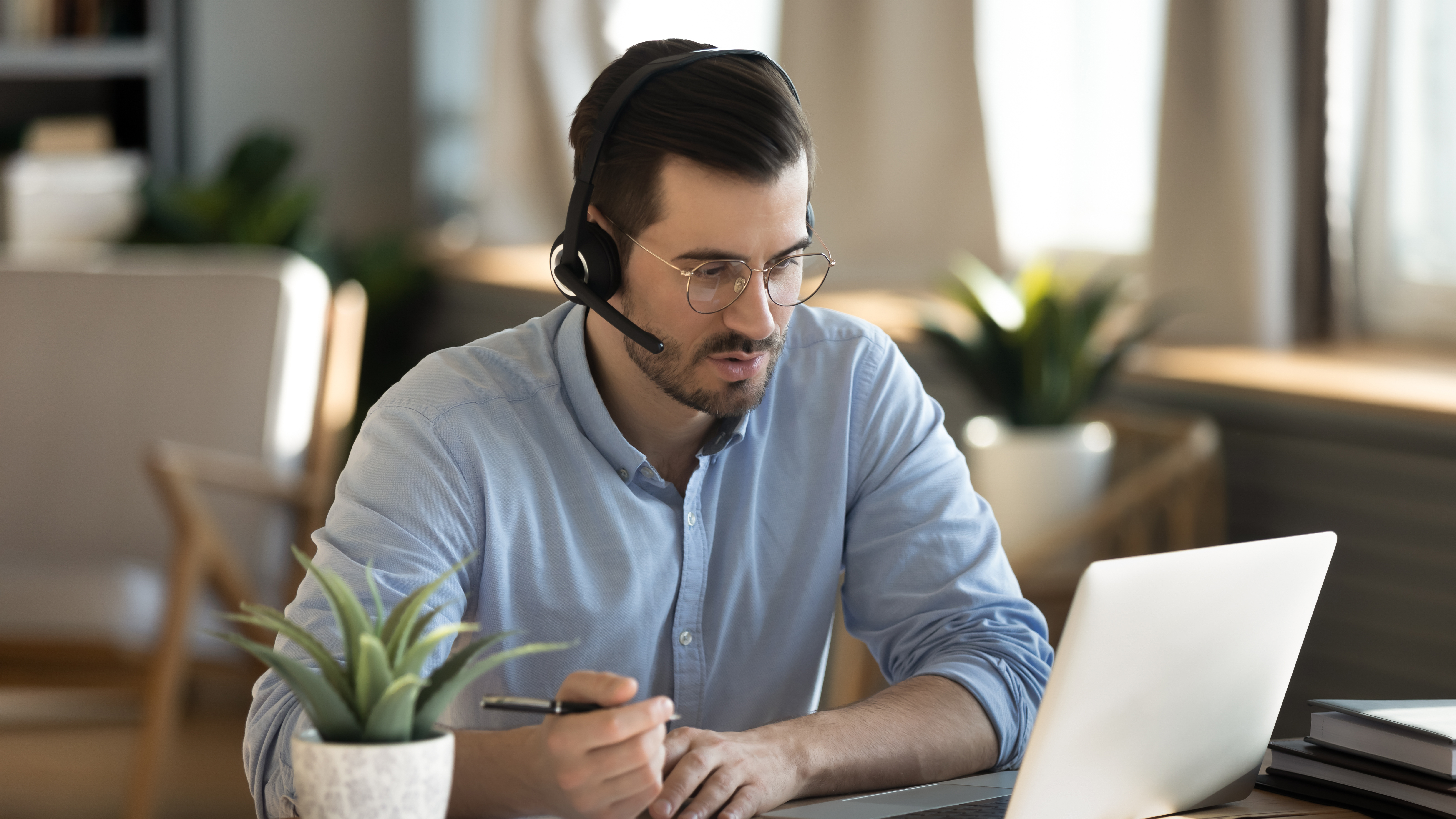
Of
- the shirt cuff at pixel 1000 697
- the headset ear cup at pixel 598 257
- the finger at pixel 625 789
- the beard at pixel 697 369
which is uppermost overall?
the headset ear cup at pixel 598 257

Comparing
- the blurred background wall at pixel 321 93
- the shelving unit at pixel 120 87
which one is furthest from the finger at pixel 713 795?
the blurred background wall at pixel 321 93

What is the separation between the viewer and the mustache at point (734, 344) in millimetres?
1281

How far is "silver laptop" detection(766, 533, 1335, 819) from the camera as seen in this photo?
2.93ft

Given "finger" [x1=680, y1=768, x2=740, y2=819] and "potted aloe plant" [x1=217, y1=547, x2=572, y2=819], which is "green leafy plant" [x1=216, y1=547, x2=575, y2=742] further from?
"finger" [x1=680, y1=768, x2=740, y2=819]

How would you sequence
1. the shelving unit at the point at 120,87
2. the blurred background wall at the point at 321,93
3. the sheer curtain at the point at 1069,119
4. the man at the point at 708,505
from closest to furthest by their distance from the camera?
the man at the point at 708,505 → the sheer curtain at the point at 1069,119 → the shelving unit at the point at 120,87 → the blurred background wall at the point at 321,93

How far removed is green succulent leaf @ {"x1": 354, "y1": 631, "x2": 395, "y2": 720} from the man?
0.20 metres

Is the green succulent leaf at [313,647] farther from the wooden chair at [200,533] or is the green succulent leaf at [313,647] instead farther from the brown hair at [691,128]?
the wooden chair at [200,533]

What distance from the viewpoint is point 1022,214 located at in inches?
126

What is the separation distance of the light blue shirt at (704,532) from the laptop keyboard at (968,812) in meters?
0.20

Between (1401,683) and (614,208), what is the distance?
1530mm

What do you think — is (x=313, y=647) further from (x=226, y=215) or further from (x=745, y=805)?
(x=226, y=215)

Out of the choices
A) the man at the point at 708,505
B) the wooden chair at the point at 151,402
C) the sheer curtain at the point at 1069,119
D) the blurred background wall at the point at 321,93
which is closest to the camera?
the man at the point at 708,505

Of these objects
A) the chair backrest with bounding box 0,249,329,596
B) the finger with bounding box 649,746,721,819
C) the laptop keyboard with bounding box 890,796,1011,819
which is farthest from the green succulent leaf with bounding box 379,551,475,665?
the chair backrest with bounding box 0,249,329,596

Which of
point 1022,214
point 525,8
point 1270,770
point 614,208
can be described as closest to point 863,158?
point 1022,214
